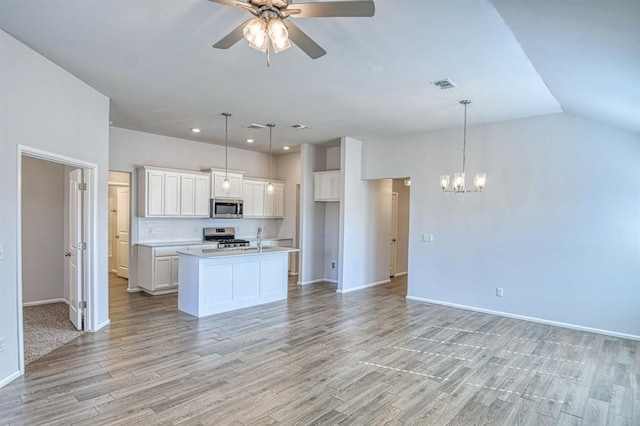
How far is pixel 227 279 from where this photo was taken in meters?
5.46

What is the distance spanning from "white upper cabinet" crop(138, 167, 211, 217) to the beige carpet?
203 centimetres

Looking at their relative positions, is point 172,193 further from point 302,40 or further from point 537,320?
point 537,320

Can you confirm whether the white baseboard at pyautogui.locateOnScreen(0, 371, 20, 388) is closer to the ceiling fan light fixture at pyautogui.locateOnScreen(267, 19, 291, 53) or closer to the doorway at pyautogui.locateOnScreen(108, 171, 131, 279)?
the ceiling fan light fixture at pyautogui.locateOnScreen(267, 19, 291, 53)

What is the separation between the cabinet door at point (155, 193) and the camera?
6566 mm

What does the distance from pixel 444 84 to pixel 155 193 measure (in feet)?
17.1

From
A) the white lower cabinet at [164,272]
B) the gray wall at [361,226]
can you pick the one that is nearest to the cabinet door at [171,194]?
the white lower cabinet at [164,272]

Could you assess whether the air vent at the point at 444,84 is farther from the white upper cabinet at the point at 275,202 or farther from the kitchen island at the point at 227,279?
the white upper cabinet at the point at 275,202

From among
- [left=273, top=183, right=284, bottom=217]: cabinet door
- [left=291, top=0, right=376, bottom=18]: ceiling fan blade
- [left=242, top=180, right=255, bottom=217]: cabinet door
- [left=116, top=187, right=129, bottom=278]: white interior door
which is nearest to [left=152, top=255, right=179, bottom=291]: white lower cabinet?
[left=242, top=180, right=255, bottom=217]: cabinet door

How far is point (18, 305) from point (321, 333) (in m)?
3.10

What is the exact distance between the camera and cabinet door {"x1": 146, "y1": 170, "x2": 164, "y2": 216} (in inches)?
259

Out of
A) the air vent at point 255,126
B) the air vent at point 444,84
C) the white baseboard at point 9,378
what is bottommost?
the white baseboard at point 9,378

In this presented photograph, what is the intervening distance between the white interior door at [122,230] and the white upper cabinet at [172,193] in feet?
6.13

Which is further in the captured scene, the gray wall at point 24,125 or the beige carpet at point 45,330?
the beige carpet at point 45,330

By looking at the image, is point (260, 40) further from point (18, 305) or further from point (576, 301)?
point (576, 301)
